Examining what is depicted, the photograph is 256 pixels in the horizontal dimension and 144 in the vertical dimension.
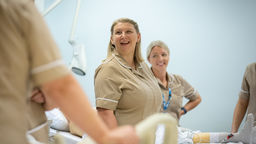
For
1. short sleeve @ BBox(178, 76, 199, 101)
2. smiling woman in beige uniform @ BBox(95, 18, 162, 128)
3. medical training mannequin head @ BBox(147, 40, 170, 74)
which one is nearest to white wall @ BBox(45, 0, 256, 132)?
short sleeve @ BBox(178, 76, 199, 101)

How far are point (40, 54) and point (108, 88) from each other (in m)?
1.03

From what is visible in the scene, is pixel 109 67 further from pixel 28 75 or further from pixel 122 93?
pixel 28 75

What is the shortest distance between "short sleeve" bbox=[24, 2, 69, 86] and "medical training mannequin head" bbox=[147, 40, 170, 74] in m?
2.22

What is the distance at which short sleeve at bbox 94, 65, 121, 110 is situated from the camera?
5.27ft

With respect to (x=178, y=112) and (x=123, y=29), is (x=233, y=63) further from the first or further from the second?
(x=123, y=29)

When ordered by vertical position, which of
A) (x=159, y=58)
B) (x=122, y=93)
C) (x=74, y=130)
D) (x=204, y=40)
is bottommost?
(x=74, y=130)

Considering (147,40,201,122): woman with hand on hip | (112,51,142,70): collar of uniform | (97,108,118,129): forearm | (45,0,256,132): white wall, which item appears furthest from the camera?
(45,0,256,132): white wall

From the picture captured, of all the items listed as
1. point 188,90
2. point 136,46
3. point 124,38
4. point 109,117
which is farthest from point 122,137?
point 188,90

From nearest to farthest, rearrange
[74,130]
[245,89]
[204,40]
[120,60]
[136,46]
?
[120,60] → [136,46] → [245,89] → [74,130] → [204,40]

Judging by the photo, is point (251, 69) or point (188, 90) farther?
point (188, 90)

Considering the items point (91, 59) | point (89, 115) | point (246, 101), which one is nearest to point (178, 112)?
point (246, 101)

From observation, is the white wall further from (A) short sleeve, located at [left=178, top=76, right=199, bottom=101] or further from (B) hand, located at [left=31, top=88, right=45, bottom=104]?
(B) hand, located at [left=31, top=88, right=45, bottom=104]

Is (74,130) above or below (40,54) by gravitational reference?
below

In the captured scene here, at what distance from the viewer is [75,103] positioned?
621 mm
